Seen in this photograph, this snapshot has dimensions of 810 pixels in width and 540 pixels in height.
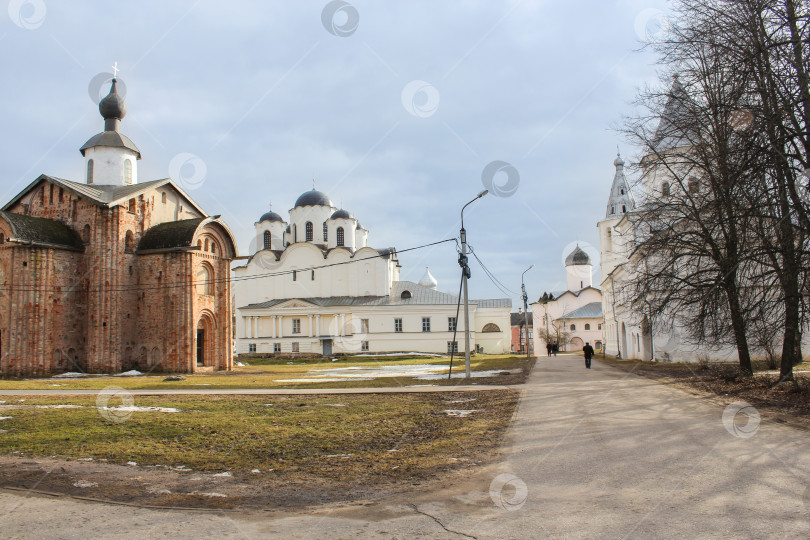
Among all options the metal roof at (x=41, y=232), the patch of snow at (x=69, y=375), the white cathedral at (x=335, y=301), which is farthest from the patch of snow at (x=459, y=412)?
the white cathedral at (x=335, y=301)

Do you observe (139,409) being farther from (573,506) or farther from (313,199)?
(313,199)

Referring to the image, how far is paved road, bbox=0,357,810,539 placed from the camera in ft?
15.7

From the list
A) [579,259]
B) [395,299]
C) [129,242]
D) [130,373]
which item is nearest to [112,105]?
[129,242]

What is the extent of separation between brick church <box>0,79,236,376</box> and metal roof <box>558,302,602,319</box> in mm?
58166

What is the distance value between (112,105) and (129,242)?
959 cm

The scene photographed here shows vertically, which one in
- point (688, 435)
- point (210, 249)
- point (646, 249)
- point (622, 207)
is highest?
point (622, 207)

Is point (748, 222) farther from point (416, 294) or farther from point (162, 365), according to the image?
point (416, 294)

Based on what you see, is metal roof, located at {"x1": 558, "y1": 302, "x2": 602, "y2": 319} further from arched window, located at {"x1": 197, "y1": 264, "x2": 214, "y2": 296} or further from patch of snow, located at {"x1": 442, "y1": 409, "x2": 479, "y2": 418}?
patch of snow, located at {"x1": 442, "y1": 409, "x2": 479, "y2": 418}

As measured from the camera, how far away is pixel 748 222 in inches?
548

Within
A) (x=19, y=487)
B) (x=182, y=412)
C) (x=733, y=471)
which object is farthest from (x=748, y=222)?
(x=19, y=487)

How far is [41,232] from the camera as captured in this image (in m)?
30.0

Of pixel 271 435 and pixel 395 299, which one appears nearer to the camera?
pixel 271 435

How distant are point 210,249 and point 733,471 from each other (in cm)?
3276

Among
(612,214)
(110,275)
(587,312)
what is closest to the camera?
(110,275)
